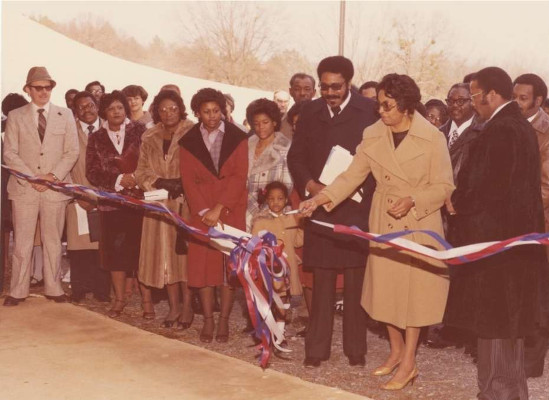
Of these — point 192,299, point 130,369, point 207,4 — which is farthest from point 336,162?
point 207,4

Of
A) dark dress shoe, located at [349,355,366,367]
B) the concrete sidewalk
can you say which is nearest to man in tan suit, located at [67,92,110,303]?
the concrete sidewalk

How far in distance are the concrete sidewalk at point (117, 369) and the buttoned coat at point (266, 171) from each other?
1.32 m

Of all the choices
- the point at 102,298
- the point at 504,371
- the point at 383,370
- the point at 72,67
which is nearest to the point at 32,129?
the point at 102,298

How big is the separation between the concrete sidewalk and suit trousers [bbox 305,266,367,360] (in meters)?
0.59

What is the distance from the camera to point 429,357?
7.21 m

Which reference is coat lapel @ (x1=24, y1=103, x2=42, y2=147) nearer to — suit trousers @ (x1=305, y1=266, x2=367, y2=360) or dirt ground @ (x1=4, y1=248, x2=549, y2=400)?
dirt ground @ (x1=4, y1=248, x2=549, y2=400)

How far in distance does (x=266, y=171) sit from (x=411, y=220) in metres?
1.91

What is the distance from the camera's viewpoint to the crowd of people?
5637mm

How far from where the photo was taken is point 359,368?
22.4ft

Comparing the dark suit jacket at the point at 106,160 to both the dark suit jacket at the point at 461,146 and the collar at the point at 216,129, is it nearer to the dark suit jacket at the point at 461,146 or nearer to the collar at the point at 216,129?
the collar at the point at 216,129

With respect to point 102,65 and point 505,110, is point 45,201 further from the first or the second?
point 102,65

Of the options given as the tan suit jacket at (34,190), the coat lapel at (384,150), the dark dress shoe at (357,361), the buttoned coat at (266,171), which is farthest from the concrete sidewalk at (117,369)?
the coat lapel at (384,150)

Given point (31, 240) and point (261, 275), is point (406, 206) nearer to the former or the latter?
point (261, 275)

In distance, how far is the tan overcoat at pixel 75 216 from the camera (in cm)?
922
